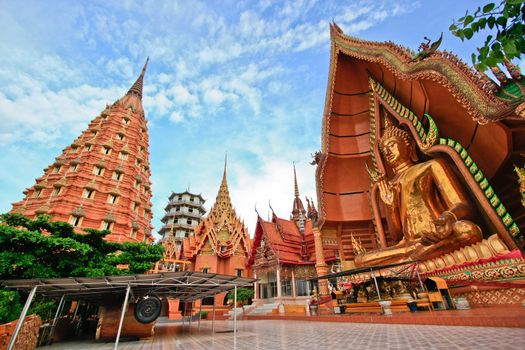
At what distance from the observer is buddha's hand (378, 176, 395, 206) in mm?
10070

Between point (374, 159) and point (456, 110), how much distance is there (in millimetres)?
4257

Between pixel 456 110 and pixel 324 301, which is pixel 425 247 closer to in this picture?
pixel 456 110

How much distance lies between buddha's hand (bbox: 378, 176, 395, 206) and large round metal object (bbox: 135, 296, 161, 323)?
29.3 ft

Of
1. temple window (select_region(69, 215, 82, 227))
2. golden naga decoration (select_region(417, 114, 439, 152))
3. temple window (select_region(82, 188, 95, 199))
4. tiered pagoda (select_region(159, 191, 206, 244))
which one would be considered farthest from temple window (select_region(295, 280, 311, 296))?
tiered pagoda (select_region(159, 191, 206, 244))

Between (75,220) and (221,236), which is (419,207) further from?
(75,220)

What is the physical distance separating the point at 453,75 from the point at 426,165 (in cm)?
322

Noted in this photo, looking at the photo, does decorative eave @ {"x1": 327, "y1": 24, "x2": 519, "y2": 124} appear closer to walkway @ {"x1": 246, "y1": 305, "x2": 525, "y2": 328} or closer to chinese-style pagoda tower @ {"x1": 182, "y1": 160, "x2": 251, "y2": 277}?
walkway @ {"x1": 246, "y1": 305, "x2": 525, "y2": 328}

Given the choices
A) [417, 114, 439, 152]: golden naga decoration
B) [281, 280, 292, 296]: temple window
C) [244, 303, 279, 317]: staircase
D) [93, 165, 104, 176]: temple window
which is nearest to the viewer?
[417, 114, 439, 152]: golden naga decoration

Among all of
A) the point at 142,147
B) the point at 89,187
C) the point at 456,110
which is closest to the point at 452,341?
the point at 456,110

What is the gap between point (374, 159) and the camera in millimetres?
11781

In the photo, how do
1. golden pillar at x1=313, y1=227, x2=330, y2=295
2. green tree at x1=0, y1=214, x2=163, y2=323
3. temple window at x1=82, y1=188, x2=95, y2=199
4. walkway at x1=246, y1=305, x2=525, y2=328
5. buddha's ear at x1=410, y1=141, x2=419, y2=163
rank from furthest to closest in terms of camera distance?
temple window at x1=82, y1=188, x2=95, y2=199
golden pillar at x1=313, y1=227, x2=330, y2=295
buddha's ear at x1=410, y1=141, x2=419, y2=163
green tree at x1=0, y1=214, x2=163, y2=323
walkway at x1=246, y1=305, x2=525, y2=328

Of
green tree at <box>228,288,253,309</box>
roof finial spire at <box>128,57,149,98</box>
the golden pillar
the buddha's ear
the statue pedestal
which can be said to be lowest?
the statue pedestal

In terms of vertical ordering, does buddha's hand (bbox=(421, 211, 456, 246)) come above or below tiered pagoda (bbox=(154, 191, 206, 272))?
below

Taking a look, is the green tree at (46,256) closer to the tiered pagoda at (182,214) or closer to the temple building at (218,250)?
the temple building at (218,250)
